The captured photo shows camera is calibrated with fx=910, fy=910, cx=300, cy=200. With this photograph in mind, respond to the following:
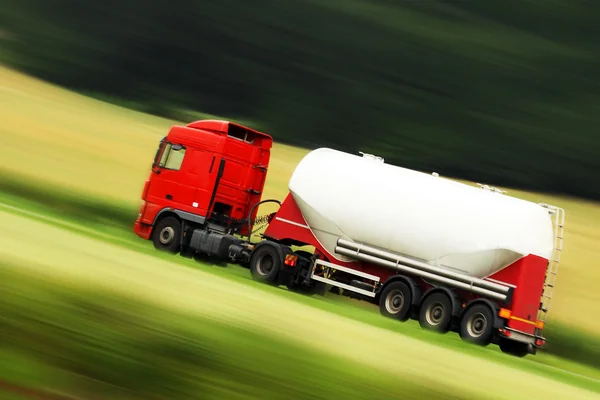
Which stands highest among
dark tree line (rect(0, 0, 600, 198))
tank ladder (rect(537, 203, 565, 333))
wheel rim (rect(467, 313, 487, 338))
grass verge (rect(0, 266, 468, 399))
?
dark tree line (rect(0, 0, 600, 198))

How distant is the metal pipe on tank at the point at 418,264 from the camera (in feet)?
53.1

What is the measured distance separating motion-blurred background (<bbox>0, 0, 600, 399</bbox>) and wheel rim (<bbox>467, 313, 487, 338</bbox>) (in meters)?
0.73

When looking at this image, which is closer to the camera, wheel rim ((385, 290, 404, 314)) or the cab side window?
wheel rim ((385, 290, 404, 314))

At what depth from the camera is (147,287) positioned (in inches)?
373

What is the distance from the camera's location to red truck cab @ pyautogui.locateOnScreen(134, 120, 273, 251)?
64.0 ft

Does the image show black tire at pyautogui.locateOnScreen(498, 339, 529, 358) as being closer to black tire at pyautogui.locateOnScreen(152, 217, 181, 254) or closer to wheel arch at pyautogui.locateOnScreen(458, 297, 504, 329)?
wheel arch at pyautogui.locateOnScreen(458, 297, 504, 329)

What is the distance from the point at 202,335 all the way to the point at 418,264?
900 cm

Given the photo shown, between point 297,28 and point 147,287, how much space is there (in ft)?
103

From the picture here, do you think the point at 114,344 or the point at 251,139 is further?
the point at 251,139

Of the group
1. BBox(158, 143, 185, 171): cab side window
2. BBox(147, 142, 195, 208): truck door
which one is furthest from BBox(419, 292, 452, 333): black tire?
BBox(158, 143, 185, 171): cab side window

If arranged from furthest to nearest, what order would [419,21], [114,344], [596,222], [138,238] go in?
1. [419,21]
2. [596,222]
3. [138,238]
4. [114,344]

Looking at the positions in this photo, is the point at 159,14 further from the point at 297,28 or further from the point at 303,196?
the point at 303,196

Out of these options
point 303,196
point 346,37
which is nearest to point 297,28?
point 346,37

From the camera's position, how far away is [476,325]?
16.1m
